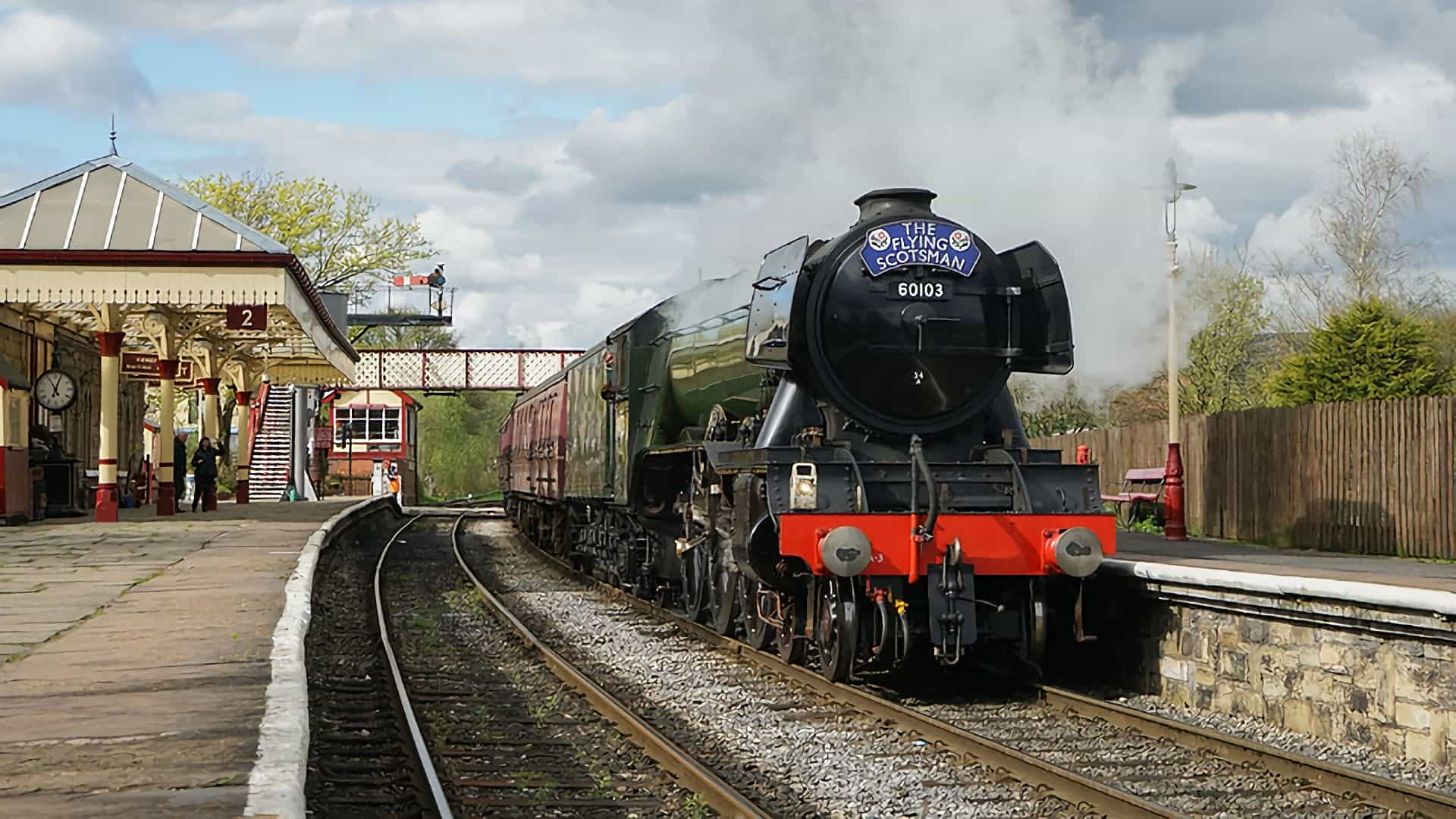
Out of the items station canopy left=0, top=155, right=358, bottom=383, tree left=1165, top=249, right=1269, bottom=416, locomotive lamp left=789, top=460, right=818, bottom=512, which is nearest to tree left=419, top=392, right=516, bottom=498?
tree left=1165, top=249, right=1269, bottom=416

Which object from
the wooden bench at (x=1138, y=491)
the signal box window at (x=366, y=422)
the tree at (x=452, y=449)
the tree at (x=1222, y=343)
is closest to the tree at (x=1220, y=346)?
the tree at (x=1222, y=343)

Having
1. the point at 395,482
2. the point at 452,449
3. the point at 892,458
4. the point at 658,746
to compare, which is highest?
the point at 452,449

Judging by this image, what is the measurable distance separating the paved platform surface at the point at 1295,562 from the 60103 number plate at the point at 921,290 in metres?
2.64

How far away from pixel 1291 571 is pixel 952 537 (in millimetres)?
3134

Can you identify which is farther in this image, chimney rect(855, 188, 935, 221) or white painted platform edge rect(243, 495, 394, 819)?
chimney rect(855, 188, 935, 221)

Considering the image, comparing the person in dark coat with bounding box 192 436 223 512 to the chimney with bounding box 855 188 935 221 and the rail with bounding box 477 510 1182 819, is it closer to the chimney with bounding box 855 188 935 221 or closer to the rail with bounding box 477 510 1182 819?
the rail with bounding box 477 510 1182 819

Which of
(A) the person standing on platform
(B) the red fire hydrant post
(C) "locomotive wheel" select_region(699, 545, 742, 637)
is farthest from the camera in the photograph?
(A) the person standing on platform

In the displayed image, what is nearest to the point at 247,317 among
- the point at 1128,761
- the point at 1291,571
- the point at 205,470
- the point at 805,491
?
the point at 205,470

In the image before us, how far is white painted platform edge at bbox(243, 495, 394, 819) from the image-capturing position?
4.88 metres

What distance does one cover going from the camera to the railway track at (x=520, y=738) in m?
6.51

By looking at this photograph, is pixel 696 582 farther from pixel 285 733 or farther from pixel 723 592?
pixel 285 733

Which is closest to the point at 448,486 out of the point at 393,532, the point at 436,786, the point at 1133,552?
the point at 393,532

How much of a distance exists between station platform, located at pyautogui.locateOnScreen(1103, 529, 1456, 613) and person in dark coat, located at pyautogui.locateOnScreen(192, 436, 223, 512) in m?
17.3

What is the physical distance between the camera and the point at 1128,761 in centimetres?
722
